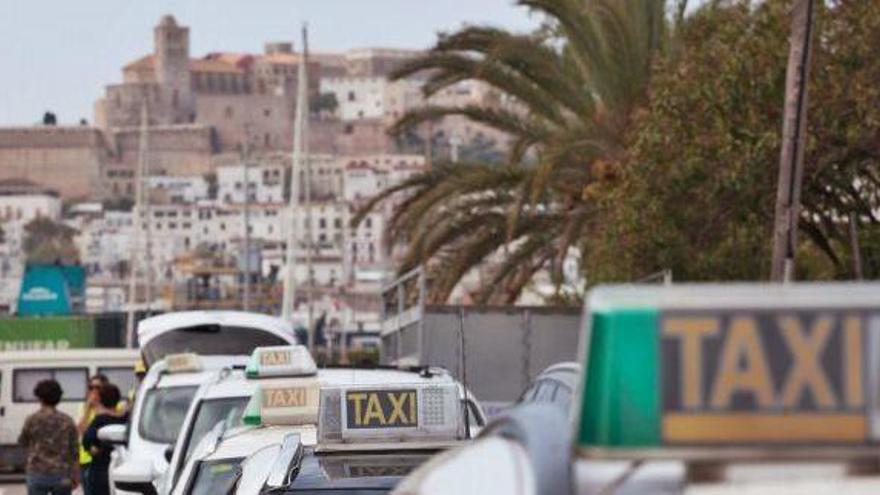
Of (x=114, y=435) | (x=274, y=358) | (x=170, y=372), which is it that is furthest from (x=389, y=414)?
(x=170, y=372)

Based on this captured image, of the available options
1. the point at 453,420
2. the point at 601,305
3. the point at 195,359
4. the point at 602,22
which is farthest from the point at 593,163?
the point at 601,305

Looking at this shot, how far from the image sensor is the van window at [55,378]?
37.9 metres

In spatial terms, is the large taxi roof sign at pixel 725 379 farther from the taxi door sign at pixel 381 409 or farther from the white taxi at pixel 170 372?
the white taxi at pixel 170 372

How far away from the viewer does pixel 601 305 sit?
393 cm

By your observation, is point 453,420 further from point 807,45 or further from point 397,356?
point 397,356

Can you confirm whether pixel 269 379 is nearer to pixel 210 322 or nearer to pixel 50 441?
pixel 50 441

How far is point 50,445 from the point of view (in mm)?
20453

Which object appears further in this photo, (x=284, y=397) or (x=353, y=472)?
(x=284, y=397)

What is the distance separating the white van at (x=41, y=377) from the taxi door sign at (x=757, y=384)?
32.7 metres

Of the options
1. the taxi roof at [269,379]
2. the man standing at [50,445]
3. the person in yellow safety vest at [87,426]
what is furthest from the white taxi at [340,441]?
the person in yellow safety vest at [87,426]

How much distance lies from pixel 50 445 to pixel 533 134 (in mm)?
17586

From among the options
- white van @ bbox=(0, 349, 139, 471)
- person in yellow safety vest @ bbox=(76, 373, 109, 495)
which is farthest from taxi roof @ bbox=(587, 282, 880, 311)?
white van @ bbox=(0, 349, 139, 471)

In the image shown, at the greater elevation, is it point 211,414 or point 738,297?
point 738,297

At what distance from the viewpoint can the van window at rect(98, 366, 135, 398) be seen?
122 feet
